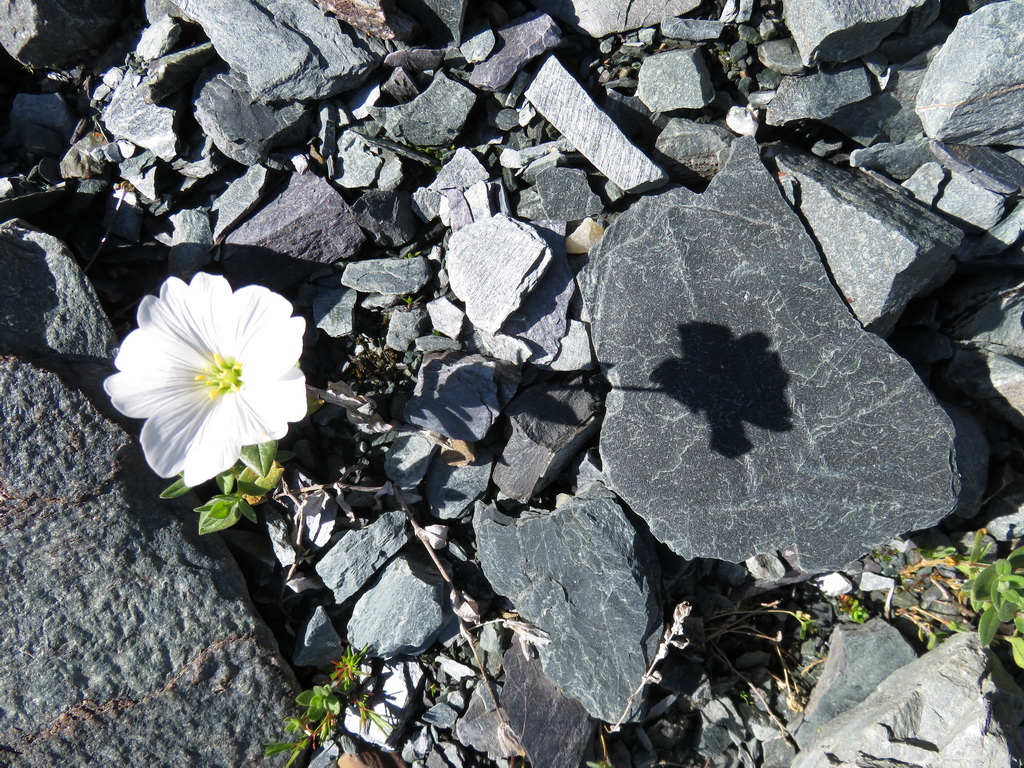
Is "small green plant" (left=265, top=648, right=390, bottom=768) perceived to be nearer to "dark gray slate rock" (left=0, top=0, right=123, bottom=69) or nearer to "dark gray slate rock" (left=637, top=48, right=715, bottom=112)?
"dark gray slate rock" (left=637, top=48, right=715, bottom=112)

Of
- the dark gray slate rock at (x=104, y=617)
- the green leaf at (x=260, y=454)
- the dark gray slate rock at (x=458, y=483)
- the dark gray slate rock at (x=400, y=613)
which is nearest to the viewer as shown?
the green leaf at (x=260, y=454)

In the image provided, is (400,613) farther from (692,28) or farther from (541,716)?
(692,28)

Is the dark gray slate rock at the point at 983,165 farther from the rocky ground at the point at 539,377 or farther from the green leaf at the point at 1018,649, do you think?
the green leaf at the point at 1018,649

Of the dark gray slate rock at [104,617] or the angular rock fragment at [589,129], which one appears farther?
the angular rock fragment at [589,129]

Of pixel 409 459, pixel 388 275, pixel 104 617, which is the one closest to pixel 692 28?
pixel 388 275

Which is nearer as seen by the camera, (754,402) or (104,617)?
(104,617)

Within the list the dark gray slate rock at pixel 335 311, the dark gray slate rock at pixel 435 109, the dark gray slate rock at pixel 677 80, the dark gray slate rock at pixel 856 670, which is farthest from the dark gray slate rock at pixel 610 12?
the dark gray slate rock at pixel 856 670
